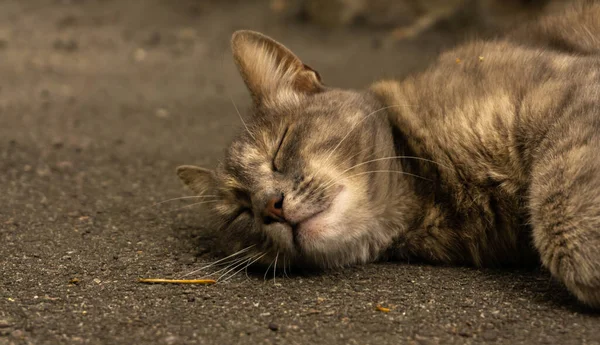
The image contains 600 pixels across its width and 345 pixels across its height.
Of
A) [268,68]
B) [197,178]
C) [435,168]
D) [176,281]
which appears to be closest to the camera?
[176,281]

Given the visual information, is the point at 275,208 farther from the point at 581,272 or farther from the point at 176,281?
the point at 581,272

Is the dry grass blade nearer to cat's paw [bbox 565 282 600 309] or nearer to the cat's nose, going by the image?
the cat's nose

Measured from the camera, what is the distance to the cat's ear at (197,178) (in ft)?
10.1

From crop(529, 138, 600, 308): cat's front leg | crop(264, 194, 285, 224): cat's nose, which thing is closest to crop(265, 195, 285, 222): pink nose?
crop(264, 194, 285, 224): cat's nose

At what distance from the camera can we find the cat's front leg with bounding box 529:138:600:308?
6.63ft

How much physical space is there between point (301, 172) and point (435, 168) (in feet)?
1.79

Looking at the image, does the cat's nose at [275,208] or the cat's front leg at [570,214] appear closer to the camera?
the cat's front leg at [570,214]

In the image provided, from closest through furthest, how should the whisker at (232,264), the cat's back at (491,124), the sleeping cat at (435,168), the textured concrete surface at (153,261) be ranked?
1. the textured concrete surface at (153,261)
2. the sleeping cat at (435,168)
3. the cat's back at (491,124)
4. the whisker at (232,264)

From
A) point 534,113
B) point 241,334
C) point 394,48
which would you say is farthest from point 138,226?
point 394,48

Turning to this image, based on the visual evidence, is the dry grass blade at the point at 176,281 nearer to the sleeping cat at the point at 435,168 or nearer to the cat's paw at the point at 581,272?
the sleeping cat at the point at 435,168

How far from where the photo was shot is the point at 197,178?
3.13 m

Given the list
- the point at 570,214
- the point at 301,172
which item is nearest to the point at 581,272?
the point at 570,214

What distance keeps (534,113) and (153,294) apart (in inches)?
60.2

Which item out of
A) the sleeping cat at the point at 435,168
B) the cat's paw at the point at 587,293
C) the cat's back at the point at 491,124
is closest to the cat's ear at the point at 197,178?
the sleeping cat at the point at 435,168
